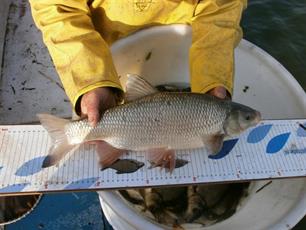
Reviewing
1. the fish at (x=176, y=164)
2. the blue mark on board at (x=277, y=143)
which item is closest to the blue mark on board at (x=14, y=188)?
the fish at (x=176, y=164)

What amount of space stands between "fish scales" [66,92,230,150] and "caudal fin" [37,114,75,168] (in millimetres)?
22

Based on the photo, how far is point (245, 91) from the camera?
2.08m

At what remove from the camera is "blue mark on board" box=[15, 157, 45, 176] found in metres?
1.43

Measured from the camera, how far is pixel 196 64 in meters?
Result: 1.70

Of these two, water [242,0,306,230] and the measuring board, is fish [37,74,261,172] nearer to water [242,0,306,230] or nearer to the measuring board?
the measuring board

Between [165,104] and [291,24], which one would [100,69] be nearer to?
[165,104]

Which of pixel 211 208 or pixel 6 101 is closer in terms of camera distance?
pixel 211 208

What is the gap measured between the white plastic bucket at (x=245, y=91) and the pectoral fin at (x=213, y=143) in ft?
0.97

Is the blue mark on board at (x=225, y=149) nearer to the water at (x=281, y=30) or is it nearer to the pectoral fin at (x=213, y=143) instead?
the pectoral fin at (x=213, y=143)

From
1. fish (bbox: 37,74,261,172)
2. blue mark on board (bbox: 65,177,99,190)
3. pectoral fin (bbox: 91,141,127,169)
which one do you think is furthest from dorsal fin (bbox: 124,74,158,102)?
blue mark on board (bbox: 65,177,99,190)

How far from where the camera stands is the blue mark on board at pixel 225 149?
1.54 meters

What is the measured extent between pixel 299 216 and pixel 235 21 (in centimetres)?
77

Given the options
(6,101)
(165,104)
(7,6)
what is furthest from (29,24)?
(165,104)

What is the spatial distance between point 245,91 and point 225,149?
23.1 inches
